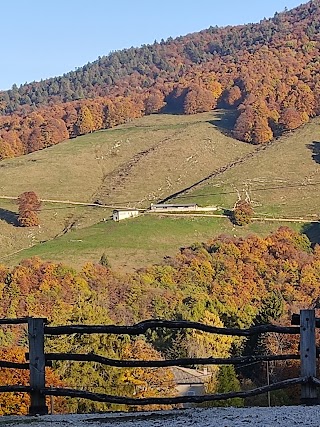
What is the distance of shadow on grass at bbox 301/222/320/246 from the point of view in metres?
64.9

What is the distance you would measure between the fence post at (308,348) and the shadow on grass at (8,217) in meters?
65.8

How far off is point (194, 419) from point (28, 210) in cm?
6320

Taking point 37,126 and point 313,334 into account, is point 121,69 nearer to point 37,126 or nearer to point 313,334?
point 37,126

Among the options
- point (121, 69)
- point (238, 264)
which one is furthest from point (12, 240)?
point (121, 69)

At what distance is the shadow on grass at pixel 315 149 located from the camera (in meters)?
Result: 81.9

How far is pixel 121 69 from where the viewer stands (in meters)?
153

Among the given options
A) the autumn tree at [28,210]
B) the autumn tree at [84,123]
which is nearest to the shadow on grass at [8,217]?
the autumn tree at [28,210]

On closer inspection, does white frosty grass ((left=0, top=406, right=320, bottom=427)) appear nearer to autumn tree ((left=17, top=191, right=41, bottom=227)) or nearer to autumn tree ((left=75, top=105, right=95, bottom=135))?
autumn tree ((left=17, top=191, right=41, bottom=227))

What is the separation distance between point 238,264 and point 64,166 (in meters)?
30.0

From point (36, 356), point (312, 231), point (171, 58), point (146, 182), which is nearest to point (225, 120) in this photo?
point (146, 182)

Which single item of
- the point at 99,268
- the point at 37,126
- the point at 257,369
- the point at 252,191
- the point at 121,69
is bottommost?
the point at 257,369

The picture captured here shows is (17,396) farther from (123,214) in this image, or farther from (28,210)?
(123,214)

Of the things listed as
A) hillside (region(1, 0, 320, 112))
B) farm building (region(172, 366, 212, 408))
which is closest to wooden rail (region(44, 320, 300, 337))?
farm building (region(172, 366, 212, 408))

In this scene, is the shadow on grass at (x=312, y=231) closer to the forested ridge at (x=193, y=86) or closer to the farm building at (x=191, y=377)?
the forested ridge at (x=193, y=86)
